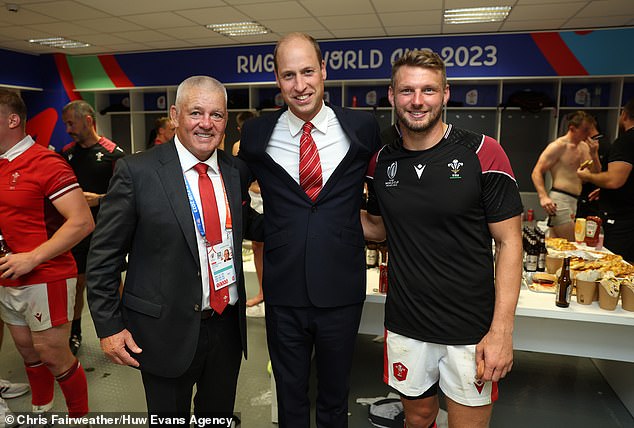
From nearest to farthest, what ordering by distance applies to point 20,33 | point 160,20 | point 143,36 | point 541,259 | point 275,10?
point 541,259 < point 275,10 < point 160,20 < point 20,33 < point 143,36

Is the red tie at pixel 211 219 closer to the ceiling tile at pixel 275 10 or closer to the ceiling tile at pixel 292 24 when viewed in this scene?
the ceiling tile at pixel 275 10

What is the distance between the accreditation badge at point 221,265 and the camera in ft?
5.32

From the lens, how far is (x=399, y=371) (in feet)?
5.76

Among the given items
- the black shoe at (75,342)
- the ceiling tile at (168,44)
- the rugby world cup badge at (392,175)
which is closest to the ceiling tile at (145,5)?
the ceiling tile at (168,44)

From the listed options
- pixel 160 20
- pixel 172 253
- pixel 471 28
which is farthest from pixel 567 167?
pixel 160 20

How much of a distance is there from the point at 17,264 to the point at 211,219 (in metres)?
1.09

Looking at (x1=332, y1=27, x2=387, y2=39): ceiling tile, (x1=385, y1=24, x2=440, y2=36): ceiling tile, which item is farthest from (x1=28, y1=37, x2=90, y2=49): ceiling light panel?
(x1=385, y1=24, x2=440, y2=36): ceiling tile

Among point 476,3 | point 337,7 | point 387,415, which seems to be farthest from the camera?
point 337,7

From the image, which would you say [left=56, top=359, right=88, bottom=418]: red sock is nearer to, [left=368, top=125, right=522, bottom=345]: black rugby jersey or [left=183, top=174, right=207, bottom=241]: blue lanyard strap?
[left=183, top=174, right=207, bottom=241]: blue lanyard strap

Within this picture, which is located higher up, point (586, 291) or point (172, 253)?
point (172, 253)

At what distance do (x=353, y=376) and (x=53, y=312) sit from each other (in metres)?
1.89

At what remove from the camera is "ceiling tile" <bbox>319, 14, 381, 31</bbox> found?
5707 mm

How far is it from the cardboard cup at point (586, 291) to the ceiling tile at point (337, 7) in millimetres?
3936

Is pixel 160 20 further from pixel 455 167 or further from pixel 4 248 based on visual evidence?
pixel 455 167
